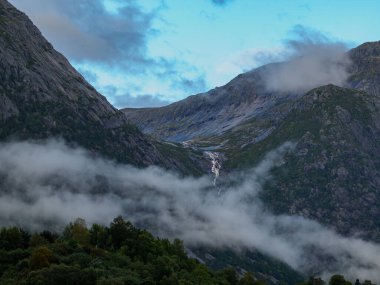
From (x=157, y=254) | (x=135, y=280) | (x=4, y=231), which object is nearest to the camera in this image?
(x=135, y=280)

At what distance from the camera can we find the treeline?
444 feet

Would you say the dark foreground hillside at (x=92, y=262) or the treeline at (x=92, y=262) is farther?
the dark foreground hillside at (x=92, y=262)

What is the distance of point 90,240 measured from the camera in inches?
7840

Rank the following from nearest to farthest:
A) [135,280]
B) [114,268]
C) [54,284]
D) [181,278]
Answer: [54,284]
[135,280]
[114,268]
[181,278]

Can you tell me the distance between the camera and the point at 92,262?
15525cm

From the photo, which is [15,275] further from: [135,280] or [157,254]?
[157,254]

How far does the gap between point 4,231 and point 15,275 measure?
38360mm

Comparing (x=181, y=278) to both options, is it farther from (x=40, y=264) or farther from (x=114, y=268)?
(x=40, y=264)

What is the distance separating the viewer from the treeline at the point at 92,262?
135250 millimetres

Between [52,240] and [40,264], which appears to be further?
[52,240]

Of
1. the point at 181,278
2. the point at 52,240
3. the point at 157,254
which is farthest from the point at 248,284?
the point at 52,240

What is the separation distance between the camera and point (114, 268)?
152m

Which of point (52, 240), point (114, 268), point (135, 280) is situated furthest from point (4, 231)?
point (135, 280)

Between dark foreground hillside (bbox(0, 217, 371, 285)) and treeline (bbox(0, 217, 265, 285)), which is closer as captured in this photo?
treeline (bbox(0, 217, 265, 285))
